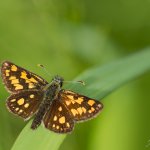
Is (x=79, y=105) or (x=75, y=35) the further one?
(x=75, y=35)

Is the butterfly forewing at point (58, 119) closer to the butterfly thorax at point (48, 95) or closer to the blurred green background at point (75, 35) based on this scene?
the butterfly thorax at point (48, 95)

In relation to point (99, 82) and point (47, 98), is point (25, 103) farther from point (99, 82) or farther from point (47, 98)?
point (99, 82)

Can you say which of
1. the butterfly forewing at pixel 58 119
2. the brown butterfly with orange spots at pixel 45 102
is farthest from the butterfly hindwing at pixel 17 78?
the butterfly forewing at pixel 58 119

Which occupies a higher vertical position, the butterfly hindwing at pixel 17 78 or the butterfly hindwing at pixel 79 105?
the butterfly hindwing at pixel 17 78

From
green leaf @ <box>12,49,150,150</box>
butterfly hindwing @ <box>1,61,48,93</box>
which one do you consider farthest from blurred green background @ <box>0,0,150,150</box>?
butterfly hindwing @ <box>1,61,48,93</box>

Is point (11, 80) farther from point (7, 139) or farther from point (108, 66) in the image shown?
point (108, 66)

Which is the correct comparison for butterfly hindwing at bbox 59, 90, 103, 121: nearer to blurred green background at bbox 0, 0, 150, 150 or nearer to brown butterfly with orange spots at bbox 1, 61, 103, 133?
brown butterfly with orange spots at bbox 1, 61, 103, 133

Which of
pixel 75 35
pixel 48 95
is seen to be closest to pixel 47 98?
pixel 48 95
